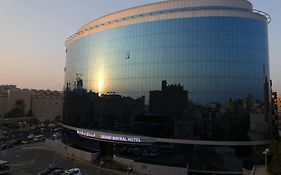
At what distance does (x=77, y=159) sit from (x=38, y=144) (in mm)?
28234

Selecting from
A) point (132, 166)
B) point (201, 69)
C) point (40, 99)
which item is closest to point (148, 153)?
point (132, 166)

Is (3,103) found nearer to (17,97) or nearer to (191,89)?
(17,97)

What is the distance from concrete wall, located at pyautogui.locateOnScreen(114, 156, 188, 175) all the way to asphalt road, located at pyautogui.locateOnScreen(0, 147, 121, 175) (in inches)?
155

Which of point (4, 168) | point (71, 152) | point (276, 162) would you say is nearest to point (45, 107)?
point (71, 152)

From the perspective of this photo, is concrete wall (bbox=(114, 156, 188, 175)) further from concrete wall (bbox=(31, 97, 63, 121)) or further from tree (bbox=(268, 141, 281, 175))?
concrete wall (bbox=(31, 97, 63, 121))

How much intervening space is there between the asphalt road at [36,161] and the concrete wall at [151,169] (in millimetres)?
3943

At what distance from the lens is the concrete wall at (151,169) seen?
172 ft

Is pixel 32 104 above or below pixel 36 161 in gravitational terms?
above

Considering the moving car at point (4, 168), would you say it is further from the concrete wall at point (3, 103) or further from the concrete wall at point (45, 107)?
the concrete wall at point (3, 103)

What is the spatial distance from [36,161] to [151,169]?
2645 cm

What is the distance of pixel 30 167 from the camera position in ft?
201

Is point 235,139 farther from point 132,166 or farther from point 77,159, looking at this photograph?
point 77,159

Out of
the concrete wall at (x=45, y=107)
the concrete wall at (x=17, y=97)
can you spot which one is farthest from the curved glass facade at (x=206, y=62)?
the concrete wall at (x=17, y=97)

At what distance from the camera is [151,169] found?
5472 centimetres
